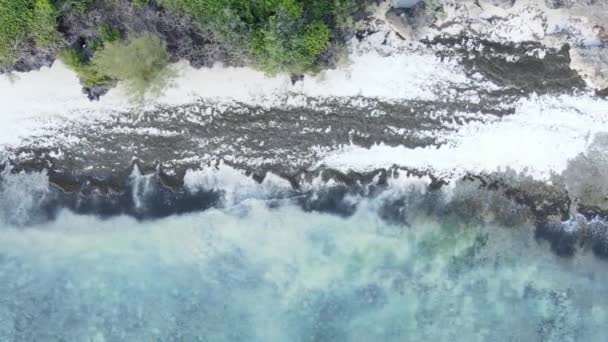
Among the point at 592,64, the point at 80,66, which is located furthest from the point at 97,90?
the point at 592,64

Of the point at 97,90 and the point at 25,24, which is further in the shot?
the point at 97,90

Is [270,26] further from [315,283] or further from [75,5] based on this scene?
[315,283]

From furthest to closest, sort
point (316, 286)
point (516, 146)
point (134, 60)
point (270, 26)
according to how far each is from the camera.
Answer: point (316, 286), point (516, 146), point (134, 60), point (270, 26)

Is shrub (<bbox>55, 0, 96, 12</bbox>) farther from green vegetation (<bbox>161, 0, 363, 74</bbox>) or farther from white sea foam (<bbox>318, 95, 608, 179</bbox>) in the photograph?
white sea foam (<bbox>318, 95, 608, 179</bbox>)

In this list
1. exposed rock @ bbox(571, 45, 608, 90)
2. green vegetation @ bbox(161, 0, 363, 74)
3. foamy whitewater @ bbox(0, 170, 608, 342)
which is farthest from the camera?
foamy whitewater @ bbox(0, 170, 608, 342)

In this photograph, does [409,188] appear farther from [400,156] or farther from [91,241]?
[91,241]

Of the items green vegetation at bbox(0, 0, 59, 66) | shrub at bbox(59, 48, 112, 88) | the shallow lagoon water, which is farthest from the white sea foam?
green vegetation at bbox(0, 0, 59, 66)

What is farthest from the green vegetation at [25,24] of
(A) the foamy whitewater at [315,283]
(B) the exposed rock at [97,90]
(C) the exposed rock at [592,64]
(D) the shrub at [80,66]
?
(C) the exposed rock at [592,64]
